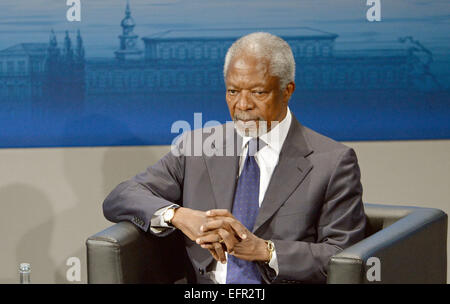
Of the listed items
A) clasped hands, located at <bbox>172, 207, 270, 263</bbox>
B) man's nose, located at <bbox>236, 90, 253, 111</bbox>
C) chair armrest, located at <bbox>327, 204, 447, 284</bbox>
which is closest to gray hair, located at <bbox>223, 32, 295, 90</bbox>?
man's nose, located at <bbox>236, 90, 253, 111</bbox>


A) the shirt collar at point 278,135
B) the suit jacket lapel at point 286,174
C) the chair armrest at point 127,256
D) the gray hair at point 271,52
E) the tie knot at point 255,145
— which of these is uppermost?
the gray hair at point 271,52

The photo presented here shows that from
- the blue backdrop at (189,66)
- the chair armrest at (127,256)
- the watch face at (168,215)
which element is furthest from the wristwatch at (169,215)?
the blue backdrop at (189,66)

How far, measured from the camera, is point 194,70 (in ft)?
12.9

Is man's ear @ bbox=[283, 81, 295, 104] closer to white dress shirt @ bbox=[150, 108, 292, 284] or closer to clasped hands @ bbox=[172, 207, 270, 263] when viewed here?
white dress shirt @ bbox=[150, 108, 292, 284]

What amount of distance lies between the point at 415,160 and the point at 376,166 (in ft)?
0.68

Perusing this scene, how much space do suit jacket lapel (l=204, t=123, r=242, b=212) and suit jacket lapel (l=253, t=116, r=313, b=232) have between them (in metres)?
0.15

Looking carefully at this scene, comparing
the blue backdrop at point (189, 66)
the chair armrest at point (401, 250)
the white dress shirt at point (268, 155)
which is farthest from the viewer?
the blue backdrop at point (189, 66)

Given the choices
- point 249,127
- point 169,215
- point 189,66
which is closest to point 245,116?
point 249,127

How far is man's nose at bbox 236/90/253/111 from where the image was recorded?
276 cm

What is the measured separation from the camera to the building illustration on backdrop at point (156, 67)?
12.8 ft

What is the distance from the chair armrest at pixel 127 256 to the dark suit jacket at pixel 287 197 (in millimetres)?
69

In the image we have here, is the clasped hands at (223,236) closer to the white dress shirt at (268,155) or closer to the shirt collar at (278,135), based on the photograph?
the white dress shirt at (268,155)

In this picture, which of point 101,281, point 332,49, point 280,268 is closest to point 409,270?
point 280,268
